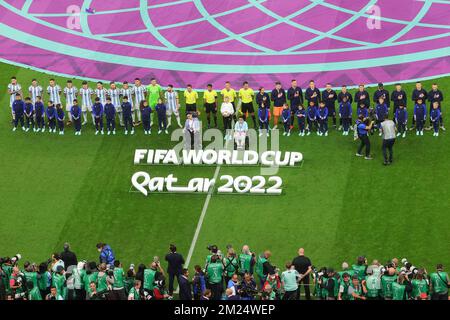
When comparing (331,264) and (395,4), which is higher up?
(395,4)

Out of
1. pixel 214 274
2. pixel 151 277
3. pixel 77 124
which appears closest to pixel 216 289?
pixel 214 274

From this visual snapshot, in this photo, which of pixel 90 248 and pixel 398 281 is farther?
pixel 90 248

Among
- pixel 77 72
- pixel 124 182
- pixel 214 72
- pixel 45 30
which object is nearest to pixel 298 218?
pixel 124 182

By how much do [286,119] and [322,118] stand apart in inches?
51.1

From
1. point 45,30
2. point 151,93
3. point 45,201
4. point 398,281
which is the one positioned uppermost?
point 45,30

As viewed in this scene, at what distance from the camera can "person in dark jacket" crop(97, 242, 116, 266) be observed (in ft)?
130

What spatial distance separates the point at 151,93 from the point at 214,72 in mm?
3288

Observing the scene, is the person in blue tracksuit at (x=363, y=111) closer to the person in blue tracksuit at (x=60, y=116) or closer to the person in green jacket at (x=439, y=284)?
the person in blue tracksuit at (x=60, y=116)

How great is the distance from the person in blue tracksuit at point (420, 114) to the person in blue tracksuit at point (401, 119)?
0.39 meters

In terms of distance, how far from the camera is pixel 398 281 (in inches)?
1438

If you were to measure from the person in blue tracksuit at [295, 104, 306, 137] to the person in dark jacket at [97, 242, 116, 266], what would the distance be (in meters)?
10.9

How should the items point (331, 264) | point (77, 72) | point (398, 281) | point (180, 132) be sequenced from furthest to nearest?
point (77, 72)
point (180, 132)
point (331, 264)
point (398, 281)

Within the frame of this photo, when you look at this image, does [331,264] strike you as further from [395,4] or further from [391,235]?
[395,4]

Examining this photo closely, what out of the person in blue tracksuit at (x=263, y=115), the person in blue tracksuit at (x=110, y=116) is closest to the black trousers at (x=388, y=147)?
the person in blue tracksuit at (x=263, y=115)
